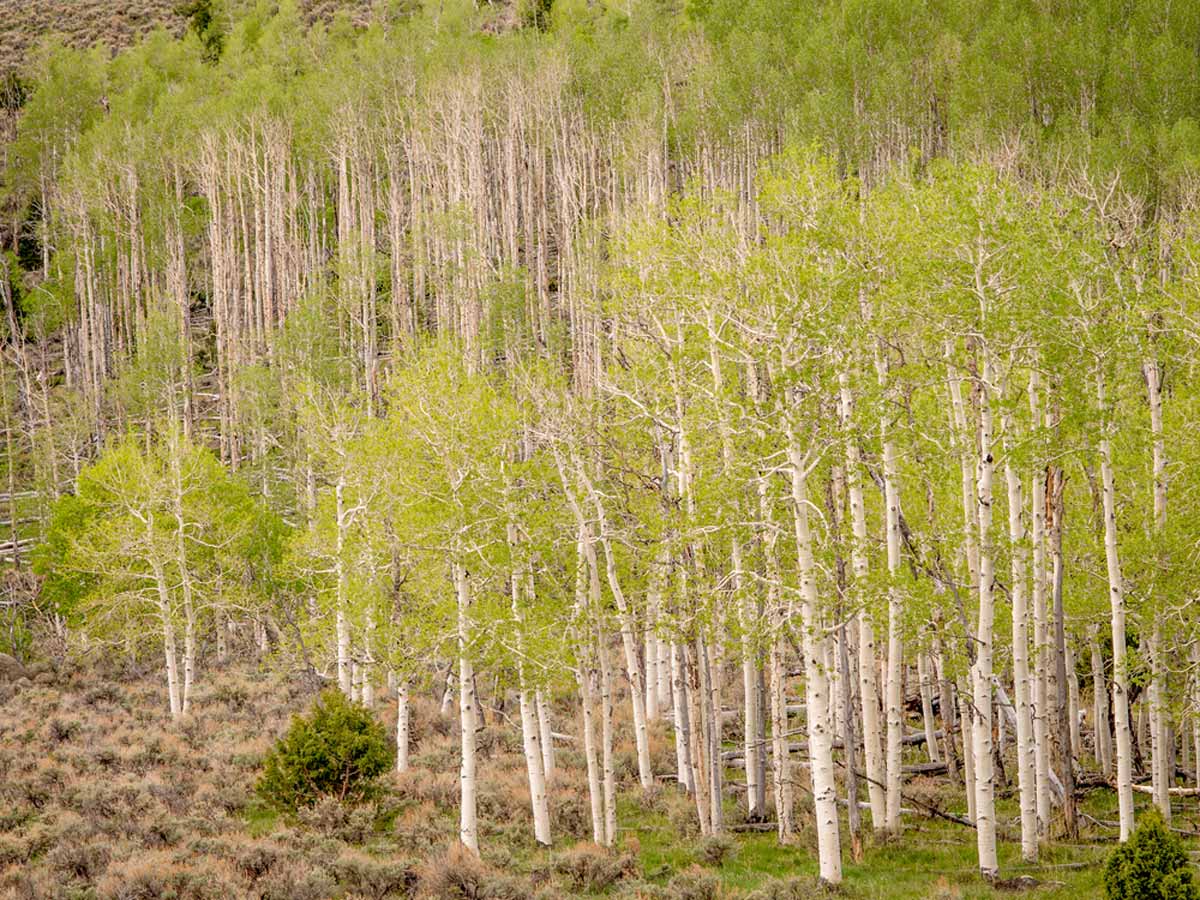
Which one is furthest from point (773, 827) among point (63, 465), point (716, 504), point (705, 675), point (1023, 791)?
point (63, 465)

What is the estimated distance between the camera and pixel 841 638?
18219 mm

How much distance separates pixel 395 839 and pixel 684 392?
9597mm

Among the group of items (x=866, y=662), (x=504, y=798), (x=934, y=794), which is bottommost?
(x=934, y=794)

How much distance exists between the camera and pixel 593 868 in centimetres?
1587

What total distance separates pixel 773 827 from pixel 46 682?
27.5 meters

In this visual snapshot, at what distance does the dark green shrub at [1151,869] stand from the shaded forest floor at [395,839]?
8.00ft

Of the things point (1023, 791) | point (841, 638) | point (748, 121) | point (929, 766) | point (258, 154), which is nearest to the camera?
point (1023, 791)

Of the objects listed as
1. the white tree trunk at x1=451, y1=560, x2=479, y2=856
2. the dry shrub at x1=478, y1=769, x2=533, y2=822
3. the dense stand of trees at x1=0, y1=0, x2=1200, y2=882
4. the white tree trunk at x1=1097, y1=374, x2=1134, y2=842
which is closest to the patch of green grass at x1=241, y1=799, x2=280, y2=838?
the dense stand of trees at x1=0, y1=0, x2=1200, y2=882

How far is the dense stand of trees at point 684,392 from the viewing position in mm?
16781

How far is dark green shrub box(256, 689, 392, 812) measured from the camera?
19266mm

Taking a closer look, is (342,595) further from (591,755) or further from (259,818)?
(591,755)

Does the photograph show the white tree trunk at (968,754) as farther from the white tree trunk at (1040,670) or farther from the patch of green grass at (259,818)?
the patch of green grass at (259,818)

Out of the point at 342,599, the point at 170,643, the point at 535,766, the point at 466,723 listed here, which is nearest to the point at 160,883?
the point at 466,723

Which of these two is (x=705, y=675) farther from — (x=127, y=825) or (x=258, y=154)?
(x=258, y=154)
